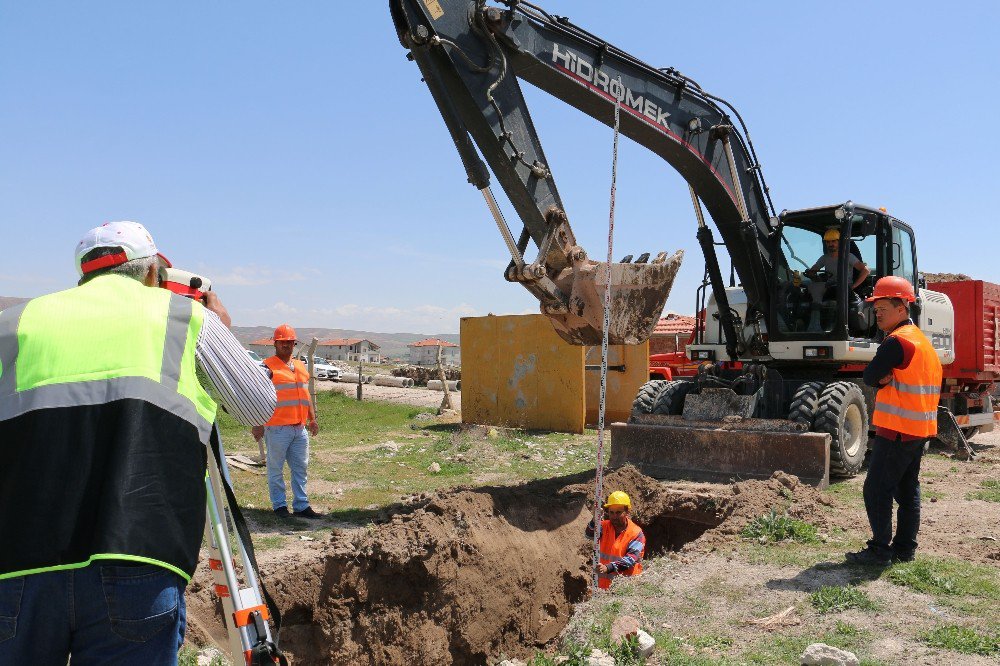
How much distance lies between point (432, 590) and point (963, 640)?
288 cm

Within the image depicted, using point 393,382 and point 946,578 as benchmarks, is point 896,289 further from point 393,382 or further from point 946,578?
point 393,382

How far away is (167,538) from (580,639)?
8.98 ft

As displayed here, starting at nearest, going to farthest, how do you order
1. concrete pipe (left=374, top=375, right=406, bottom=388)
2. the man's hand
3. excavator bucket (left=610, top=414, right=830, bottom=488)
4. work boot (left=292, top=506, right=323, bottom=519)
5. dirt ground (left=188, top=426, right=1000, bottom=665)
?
the man's hand, dirt ground (left=188, top=426, right=1000, bottom=665), work boot (left=292, top=506, right=323, bottom=519), excavator bucket (left=610, top=414, right=830, bottom=488), concrete pipe (left=374, top=375, right=406, bottom=388)

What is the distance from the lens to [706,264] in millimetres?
9242

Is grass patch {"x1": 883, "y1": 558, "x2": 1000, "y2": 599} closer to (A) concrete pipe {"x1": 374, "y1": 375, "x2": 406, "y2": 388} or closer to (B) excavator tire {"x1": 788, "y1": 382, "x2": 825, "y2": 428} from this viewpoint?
(B) excavator tire {"x1": 788, "y1": 382, "x2": 825, "y2": 428}

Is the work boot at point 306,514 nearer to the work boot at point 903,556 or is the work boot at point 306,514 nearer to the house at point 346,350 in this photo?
the work boot at point 903,556

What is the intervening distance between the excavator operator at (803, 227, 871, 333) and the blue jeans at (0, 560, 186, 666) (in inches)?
324

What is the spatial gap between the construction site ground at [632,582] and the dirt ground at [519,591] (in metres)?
0.01

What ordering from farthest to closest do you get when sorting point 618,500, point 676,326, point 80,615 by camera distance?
point 676,326, point 618,500, point 80,615

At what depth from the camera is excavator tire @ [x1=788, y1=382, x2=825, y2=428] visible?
26.2 feet

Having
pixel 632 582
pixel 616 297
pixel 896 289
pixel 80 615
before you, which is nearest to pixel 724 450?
pixel 616 297

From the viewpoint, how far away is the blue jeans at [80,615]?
197cm

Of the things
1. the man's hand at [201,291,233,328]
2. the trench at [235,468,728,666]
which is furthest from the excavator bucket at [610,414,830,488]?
the man's hand at [201,291,233,328]

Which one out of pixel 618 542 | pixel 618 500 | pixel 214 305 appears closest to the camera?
pixel 214 305
